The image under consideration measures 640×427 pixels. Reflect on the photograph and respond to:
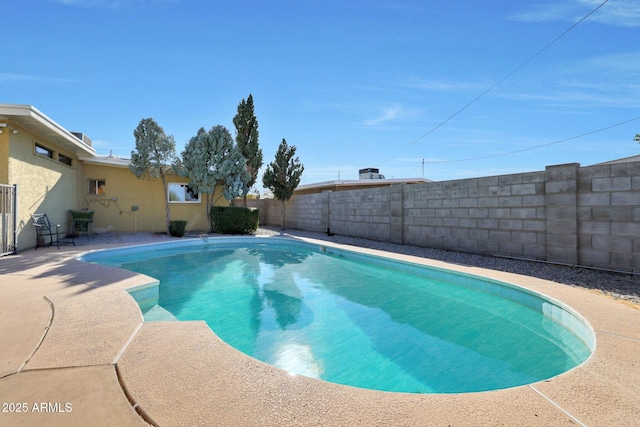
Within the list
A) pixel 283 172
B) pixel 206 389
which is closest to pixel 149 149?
pixel 283 172

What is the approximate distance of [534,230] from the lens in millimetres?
6762

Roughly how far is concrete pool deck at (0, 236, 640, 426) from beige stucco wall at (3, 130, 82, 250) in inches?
276

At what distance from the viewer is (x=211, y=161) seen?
1377cm

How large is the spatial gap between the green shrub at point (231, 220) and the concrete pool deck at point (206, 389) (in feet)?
36.0

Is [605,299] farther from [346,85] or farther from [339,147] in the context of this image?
[339,147]

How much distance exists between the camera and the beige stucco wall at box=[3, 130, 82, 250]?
814cm

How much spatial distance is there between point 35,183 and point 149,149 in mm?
4423

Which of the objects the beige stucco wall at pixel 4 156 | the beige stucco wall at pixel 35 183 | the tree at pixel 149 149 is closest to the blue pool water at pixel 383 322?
the beige stucco wall at pixel 35 183

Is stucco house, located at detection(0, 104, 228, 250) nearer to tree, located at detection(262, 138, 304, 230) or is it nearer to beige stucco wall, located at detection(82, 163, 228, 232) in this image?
beige stucco wall, located at detection(82, 163, 228, 232)

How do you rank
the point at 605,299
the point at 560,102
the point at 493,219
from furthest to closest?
the point at 560,102
the point at 493,219
the point at 605,299

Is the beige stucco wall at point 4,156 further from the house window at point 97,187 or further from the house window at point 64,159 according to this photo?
the house window at point 97,187

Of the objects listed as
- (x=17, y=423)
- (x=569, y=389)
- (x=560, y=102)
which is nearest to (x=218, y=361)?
(x=17, y=423)

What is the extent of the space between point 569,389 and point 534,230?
18.4 ft

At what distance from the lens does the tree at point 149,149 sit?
12766 mm
